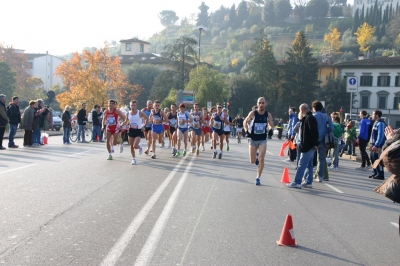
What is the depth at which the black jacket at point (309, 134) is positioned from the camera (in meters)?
12.0

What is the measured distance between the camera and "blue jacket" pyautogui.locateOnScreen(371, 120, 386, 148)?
14914 mm

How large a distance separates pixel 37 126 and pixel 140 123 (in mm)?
8123

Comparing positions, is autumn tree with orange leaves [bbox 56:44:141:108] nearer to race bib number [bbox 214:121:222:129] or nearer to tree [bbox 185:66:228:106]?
tree [bbox 185:66:228:106]

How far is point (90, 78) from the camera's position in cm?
6338

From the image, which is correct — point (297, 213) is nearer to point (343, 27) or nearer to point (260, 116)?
point (260, 116)

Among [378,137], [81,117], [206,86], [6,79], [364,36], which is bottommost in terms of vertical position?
[81,117]

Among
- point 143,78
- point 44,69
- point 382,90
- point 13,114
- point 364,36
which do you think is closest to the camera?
point 13,114

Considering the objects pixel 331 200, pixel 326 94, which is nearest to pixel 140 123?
pixel 331 200

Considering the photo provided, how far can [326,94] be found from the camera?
85.6 meters

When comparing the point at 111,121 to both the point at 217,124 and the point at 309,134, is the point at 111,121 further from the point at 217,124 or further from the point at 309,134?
the point at 309,134

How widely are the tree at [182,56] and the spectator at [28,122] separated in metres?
59.3

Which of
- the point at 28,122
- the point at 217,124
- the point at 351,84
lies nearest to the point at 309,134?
the point at 217,124

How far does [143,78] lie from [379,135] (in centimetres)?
7960

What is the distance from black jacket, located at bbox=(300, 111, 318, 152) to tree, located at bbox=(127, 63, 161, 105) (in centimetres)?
7890
